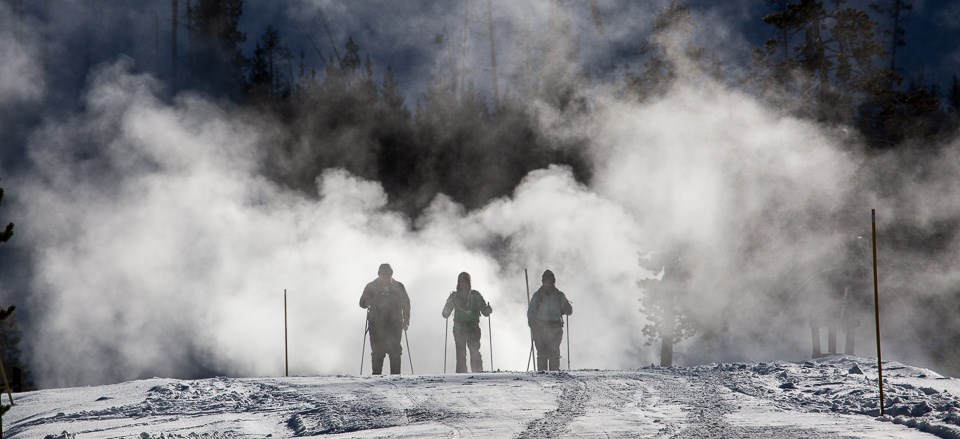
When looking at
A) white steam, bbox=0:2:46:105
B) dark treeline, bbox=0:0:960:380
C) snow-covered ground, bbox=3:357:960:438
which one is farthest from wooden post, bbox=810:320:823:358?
white steam, bbox=0:2:46:105

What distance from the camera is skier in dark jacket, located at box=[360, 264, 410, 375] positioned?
51.4 ft

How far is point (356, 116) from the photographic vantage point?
52812 millimetres

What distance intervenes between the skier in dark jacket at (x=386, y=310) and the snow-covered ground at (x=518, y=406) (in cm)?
271

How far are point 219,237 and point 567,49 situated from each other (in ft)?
115

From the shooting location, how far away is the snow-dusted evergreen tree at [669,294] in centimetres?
2858

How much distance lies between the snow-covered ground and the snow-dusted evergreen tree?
→ 15.4 m

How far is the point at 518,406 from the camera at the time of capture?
1023 centimetres

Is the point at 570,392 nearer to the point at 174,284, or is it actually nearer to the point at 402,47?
the point at 174,284

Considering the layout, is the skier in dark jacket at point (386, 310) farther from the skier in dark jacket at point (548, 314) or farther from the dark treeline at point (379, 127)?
the dark treeline at point (379, 127)

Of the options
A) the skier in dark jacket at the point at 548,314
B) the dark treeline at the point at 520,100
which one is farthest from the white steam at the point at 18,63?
the skier in dark jacket at the point at 548,314

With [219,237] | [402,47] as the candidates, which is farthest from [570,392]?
[402,47]

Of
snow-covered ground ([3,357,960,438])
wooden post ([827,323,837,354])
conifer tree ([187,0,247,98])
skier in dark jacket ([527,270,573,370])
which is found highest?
conifer tree ([187,0,247,98])

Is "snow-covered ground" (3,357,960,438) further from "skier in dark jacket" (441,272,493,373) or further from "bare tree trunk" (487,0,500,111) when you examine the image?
"bare tree trunk" (487,0,500,111)

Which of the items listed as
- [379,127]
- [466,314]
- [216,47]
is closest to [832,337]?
[466,314]
